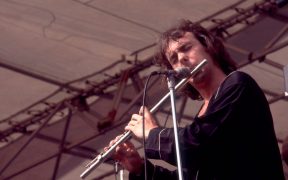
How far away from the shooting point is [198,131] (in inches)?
90.5

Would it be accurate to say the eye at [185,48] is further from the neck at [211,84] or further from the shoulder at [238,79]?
the shoulder at [238,79]

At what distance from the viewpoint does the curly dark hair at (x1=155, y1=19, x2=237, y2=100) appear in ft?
8.64

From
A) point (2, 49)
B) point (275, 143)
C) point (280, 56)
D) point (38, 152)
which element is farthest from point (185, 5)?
point (275, 143)

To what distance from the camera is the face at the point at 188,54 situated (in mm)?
2518

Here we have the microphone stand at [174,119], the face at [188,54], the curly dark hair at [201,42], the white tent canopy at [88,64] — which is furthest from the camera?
the white tent canopy at [88,64]

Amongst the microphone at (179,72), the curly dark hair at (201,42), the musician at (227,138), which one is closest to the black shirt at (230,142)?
the musician at (227,138)

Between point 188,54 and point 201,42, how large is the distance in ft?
0.45

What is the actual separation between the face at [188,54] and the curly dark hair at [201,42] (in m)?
0.02

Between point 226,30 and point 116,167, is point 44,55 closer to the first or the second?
point 226,30

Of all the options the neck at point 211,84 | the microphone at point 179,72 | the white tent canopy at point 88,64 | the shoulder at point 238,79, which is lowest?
the shoulder at point 238,79

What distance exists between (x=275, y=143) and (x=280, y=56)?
3.84 meters

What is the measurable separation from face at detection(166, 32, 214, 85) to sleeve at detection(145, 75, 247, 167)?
15 cm

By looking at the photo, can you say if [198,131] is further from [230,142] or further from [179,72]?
[179,72]

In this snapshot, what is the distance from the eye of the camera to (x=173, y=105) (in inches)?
89.3
